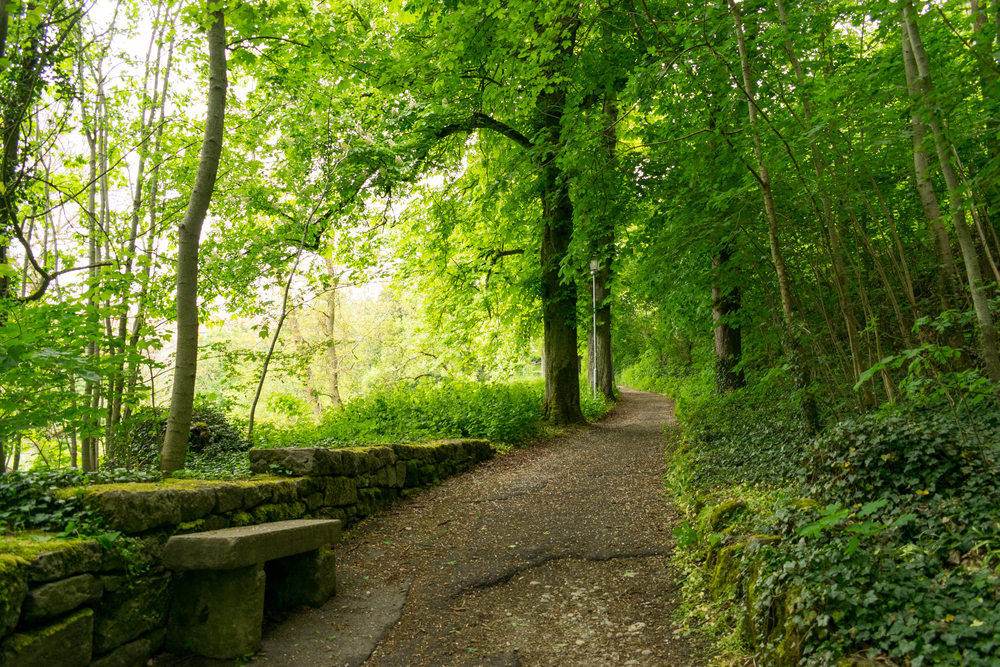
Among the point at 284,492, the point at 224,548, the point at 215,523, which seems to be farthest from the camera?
the point at 284,492

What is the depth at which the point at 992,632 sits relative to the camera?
7.07 ft

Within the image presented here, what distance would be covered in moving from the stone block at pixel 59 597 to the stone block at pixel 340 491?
2656 millimetres

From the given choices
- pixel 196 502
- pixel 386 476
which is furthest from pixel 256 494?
pixel 386 476

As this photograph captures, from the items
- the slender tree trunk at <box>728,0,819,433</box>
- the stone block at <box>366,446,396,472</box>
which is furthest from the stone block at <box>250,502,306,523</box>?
the slender tree trunk at <box>728,0,819,433</box>

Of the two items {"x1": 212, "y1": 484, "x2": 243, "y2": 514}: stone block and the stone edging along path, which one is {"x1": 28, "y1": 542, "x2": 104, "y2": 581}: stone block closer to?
the stone edging along path

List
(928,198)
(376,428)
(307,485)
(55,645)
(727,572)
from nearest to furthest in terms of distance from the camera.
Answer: (55,645), (727,572), (928,198), (307,485), (376,428)

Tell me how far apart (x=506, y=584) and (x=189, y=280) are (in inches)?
156

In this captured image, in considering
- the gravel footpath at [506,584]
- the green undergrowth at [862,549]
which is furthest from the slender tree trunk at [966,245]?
the gravel footpath at [506,584]

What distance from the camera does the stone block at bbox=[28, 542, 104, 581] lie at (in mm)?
2781

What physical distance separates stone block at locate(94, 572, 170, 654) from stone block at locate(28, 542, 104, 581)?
0.24m

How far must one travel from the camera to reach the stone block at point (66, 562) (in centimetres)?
278

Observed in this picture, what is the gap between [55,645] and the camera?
2.77 m

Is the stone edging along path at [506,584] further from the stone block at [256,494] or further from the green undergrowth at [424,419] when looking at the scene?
the green undergrowth at [424,419]

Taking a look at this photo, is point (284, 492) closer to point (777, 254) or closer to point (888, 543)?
point (888, 543)
